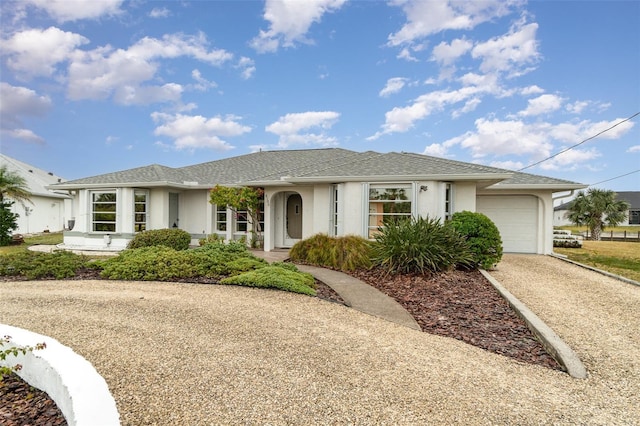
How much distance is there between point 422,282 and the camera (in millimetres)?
7656

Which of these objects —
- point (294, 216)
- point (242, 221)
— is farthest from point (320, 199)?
point (242, 221)

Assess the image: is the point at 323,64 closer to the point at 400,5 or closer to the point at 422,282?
the point at 400,5

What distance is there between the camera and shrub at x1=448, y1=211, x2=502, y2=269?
923 cm

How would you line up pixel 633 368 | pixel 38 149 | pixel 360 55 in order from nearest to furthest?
pixel 633 368
pixel 360 55
pixel 38 149

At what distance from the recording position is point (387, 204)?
1176 centimetres

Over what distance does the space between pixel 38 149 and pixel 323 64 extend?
15379mm

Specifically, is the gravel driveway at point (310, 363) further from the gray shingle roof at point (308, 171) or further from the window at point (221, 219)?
the window at point (221, 219)

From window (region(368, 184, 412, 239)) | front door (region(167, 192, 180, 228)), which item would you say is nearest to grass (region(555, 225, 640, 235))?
window (region(368, 184, 412, 239))

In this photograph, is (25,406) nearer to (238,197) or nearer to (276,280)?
(276,280)

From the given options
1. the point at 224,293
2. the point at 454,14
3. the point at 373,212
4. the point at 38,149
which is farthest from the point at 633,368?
the point at 38,149

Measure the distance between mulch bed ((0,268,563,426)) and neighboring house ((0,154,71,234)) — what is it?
22.0m

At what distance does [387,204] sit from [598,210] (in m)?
26.4

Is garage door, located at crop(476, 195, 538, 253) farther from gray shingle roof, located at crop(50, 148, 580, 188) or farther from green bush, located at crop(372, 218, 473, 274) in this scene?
green bush, located at crop(372, 218, 473, 274)

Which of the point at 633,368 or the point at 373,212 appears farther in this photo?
the point at 373,212
